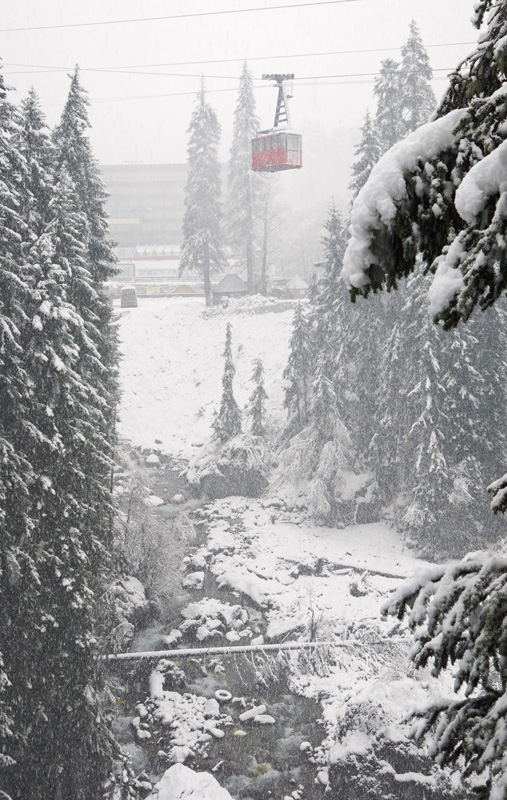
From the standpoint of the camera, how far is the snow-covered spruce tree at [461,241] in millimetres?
2266

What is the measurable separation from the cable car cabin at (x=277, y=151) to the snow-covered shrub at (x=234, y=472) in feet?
50.4

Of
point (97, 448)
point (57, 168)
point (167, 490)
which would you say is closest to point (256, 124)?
point (167, 490)

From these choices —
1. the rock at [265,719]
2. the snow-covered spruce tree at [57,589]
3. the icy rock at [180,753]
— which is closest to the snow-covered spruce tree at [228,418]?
the rock at [265,719]

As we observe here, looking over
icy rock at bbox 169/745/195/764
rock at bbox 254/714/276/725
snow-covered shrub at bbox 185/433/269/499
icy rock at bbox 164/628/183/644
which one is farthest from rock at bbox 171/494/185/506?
icy rock at bbox 169/745/195/764

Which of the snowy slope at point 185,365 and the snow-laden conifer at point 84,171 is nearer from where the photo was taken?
the snow-laden conifer at point 84,171

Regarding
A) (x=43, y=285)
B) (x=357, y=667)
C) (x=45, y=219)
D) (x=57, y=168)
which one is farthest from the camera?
(x=357, y=667)

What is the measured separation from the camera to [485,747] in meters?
2.98

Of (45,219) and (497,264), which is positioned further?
(45,219)

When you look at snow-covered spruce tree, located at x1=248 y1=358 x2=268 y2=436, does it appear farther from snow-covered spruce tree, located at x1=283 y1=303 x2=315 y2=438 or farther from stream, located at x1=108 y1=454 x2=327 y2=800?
stream, located at x1=108 y1=454 x2=327 y2=800

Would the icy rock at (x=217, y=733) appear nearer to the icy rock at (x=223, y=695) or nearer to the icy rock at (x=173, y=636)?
the icy rock at (x=223, y=695)

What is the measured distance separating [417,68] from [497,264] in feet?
126

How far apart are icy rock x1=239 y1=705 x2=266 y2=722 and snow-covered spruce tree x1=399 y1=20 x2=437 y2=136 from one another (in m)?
29.8

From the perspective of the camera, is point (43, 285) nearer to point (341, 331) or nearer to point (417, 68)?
point (341, 331)

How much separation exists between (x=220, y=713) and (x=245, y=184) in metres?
43.2
